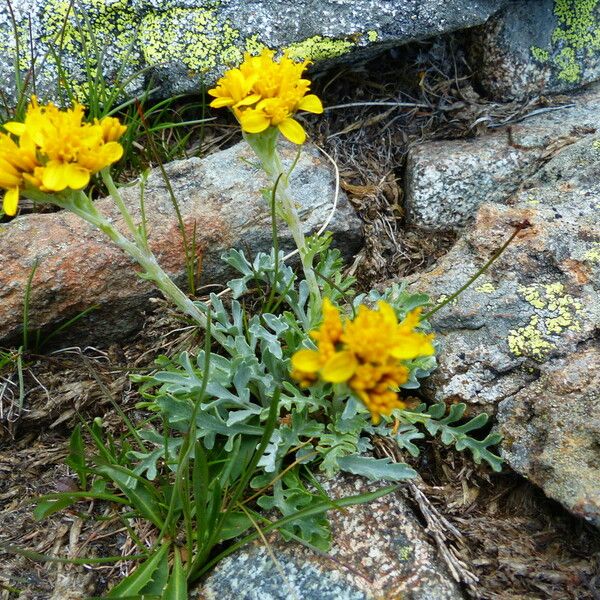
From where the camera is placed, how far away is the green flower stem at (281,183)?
8.32ft

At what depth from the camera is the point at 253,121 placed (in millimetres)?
2385

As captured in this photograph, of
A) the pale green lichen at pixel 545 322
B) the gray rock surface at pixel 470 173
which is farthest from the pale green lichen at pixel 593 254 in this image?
the gray rock surface at pixel 470 173

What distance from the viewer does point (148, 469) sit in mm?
2771

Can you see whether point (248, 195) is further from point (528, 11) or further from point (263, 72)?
point (528, 11)

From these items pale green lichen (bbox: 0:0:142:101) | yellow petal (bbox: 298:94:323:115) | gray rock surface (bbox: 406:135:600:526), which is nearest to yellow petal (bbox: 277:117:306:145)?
A: yellow petal (bbox: 298:94:323:115)

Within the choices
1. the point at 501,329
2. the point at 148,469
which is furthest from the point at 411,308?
the point at 148,469

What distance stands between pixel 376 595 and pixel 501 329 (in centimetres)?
131

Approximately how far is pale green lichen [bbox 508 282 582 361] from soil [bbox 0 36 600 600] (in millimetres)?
554

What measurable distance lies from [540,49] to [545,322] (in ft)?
6.56

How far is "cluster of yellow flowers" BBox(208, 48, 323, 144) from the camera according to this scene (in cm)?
239

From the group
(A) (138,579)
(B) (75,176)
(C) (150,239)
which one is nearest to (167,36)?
(C) (150,239)

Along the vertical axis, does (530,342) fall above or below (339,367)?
below

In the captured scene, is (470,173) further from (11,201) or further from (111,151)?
(11,201)

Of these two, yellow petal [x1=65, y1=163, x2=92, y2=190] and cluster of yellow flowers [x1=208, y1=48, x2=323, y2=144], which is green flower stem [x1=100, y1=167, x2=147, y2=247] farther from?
cluster of yellow flowers [x1=208, y1=48, x2=323, y2=144]
